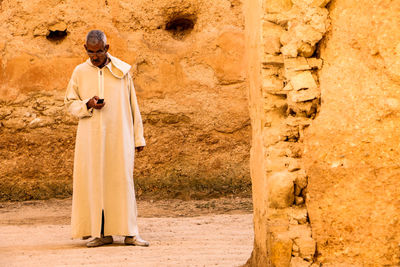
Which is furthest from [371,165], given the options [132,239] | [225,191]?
[225,191]

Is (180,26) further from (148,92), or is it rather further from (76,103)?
(76,103)

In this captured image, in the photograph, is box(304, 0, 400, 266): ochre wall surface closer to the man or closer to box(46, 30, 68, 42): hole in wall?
the man

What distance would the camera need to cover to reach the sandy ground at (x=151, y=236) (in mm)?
5020

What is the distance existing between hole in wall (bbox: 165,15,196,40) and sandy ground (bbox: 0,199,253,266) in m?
2.12

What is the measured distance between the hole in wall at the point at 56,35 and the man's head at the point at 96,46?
324cm

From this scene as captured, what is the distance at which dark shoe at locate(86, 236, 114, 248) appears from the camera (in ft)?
18.8

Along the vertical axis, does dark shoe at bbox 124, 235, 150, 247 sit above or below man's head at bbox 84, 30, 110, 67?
below

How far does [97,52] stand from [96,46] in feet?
0.20

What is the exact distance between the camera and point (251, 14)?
3908mm

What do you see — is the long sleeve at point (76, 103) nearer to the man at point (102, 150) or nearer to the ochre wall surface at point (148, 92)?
the man at point (102, 150)

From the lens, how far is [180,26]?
367 inches

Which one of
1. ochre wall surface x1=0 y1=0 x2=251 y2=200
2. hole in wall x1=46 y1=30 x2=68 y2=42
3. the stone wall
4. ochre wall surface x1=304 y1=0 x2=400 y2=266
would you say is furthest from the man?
hole in wall x1=46 y1=30 x2=68 y2=42

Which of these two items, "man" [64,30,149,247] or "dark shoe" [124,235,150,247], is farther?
"man" [64,30,149,247]

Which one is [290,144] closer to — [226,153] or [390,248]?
[390,248]
